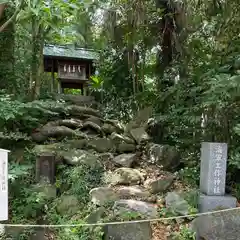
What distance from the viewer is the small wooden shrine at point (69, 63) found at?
10.8m

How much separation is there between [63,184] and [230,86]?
308 centimetres

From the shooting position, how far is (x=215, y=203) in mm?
4316

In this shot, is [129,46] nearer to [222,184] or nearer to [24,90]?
[24,90]

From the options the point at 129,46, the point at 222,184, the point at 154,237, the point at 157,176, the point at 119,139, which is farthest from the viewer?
the point at 129,46

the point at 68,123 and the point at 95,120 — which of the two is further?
the point at 95,120

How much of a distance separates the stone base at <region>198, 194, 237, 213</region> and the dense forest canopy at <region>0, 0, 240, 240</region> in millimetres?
493

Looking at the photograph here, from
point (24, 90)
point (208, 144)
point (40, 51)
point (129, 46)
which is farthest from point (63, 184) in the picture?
point (129, 46)

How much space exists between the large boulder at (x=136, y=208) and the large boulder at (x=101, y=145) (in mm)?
2009

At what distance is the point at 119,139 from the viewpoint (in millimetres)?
6570

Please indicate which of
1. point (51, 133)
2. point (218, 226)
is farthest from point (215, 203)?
point (51, 133)

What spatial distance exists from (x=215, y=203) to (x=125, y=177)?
1571mm

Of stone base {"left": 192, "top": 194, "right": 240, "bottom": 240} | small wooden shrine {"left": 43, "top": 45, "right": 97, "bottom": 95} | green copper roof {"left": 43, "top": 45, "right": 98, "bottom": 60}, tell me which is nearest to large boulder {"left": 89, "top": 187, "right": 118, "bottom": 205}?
stone base {"left": 192, "top": 194, "right": 240, "bottom": 240}

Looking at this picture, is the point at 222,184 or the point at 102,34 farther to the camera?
the point at 102,34

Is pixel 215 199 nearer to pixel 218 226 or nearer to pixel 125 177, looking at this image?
pixel 218 226
